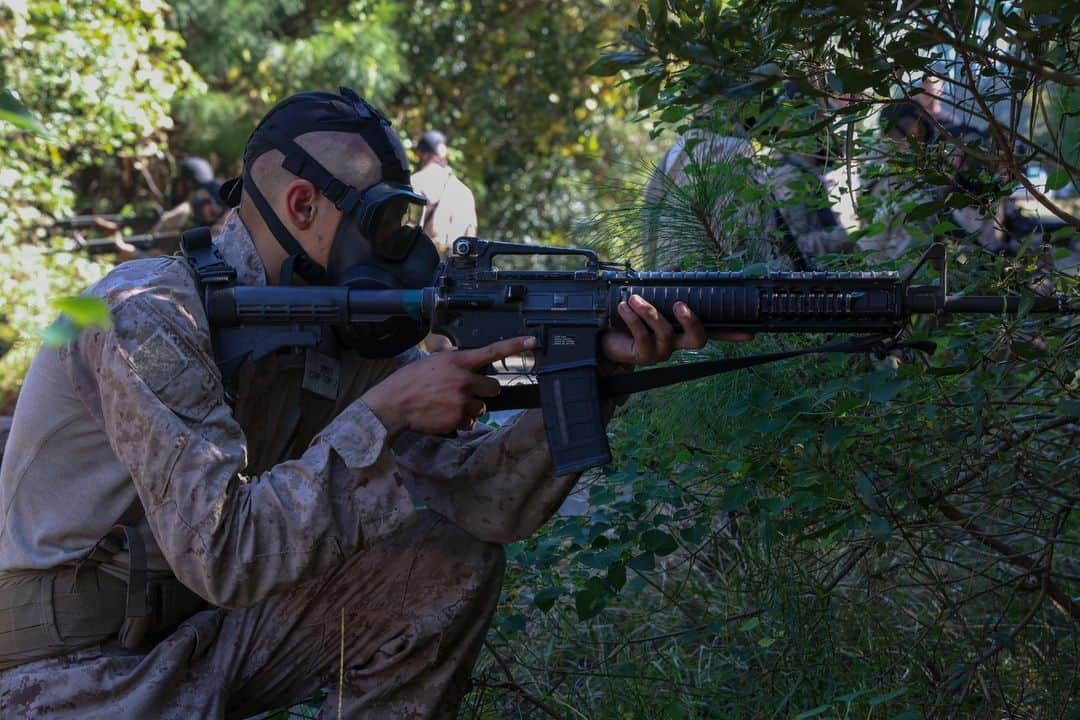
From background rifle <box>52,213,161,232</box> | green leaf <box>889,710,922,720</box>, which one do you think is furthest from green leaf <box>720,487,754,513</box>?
background rifle <box>52,213,161,232</box>

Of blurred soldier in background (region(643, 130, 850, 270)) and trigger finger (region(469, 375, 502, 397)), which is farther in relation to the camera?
blurred soldier in background (region(643, 130, 850, 270))

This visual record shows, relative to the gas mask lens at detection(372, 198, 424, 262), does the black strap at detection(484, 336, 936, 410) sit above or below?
below

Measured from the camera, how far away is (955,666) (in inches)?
103

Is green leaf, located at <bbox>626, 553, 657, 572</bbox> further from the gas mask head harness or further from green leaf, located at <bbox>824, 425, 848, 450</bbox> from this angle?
the gas mask head harness

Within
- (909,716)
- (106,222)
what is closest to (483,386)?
(909,716)

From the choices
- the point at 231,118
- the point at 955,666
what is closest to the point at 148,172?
the point at 231,118

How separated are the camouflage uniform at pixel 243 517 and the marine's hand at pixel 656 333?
0.36 m

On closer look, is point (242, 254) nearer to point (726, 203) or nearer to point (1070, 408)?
point (726, 203)

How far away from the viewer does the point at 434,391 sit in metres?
2.47

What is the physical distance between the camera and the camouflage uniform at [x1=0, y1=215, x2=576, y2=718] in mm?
2361

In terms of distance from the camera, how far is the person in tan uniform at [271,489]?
2.38 metres

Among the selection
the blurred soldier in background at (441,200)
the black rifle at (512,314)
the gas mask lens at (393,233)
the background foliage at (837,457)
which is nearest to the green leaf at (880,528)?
the background foliage at (837,457)

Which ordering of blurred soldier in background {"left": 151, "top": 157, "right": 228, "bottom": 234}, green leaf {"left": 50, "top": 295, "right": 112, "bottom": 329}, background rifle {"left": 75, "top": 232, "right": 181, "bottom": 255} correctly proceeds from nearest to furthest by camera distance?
green leaf {"left": 50, "top": 295, "right": 112, "bottom": 329} → blurred soldier in background {"left": 151, "top": 157, "right": 228, "bottom": 234} → background rifle {"left": 75, "top": 232, "right": 181, "bottom": 255}

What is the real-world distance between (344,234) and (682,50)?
0.93 m
